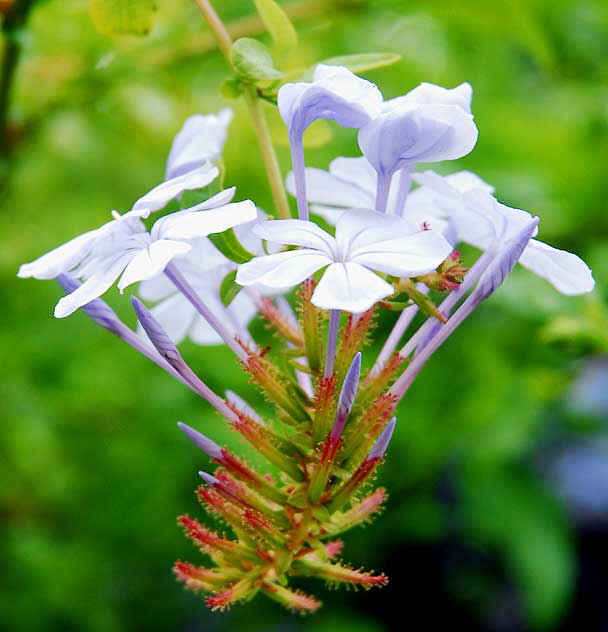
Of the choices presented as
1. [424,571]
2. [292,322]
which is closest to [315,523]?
A: [292,322]

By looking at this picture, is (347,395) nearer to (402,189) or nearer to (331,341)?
(331,341)

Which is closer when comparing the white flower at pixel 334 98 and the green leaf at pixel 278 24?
the white flower at pixel 334 98

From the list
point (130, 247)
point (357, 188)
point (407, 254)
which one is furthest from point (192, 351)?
point (407, 254)

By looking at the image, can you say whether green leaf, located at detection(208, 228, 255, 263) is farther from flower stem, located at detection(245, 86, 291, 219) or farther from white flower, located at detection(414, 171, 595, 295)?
white flower, located at detection(414, 171, 595, 295)

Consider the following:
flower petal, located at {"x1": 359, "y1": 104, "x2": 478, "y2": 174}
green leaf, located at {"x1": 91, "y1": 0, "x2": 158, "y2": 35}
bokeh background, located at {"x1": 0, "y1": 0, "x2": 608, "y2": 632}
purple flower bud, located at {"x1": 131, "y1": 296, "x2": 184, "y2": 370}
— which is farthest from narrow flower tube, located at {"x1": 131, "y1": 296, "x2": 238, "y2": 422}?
bokeh background, located at {"x1": 0, "y1": 0, "x2": 608, "y2": 632}

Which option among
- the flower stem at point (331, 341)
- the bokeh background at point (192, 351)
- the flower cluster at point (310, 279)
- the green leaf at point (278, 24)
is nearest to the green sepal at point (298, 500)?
the flower cluster at point (310, 279)

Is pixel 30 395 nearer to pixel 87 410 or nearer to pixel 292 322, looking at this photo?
pixel 87 410

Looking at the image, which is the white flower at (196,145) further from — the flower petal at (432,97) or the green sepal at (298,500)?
the green sepal at (298,500)
